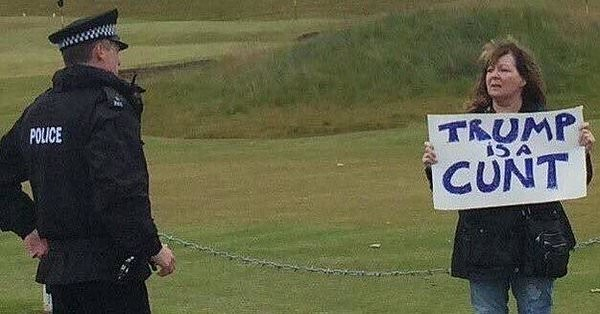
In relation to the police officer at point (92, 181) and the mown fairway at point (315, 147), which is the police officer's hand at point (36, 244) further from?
the mown fairway at point (315, 147)

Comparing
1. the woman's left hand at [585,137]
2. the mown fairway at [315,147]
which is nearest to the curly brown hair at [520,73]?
the woman's left hand at [585,137]

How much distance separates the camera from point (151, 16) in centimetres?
7706

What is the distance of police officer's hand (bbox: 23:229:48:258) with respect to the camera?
6184mm

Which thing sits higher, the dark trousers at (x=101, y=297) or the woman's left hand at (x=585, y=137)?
the woman's left hand at (x=585, y=137)

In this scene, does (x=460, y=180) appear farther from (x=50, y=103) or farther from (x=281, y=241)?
(x=281, y=241)

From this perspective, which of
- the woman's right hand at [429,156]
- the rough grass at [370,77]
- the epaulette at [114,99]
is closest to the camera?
the epaulette at [114,99]

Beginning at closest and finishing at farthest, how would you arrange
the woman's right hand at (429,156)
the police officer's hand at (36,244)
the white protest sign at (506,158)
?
the police officer's hand at (36,244) → the white protest sign at (506,158) → the woman's right hand at (429,156)

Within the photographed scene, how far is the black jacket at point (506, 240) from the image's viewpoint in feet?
21.7

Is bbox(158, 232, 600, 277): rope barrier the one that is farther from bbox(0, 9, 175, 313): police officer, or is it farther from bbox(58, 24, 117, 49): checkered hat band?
bbox(58, 24, 117, 49): checkered hat band

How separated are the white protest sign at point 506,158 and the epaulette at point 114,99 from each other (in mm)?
1730

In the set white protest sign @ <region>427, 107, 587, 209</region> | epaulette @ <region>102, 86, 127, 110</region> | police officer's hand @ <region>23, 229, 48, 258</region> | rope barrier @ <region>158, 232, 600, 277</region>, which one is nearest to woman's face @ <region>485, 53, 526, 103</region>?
white protest sign @ <region>427, 107, 587, 209</region>

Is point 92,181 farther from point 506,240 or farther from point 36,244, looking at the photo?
point 506,240

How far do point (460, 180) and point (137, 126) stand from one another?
184cm

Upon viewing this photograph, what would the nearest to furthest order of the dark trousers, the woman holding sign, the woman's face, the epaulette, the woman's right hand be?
the epaulette, the dark trousers, the woman holding sign, the woman's face, the woman's right hand
